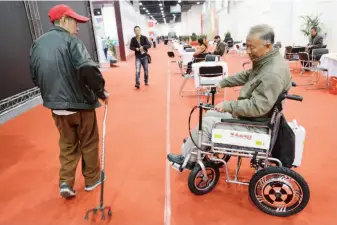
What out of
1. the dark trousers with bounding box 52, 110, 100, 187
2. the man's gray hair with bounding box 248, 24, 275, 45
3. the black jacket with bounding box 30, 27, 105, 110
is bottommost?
the dark trousers with bounding box 52, 110, 100, 187

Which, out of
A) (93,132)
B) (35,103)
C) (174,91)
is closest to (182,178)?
(93,132)

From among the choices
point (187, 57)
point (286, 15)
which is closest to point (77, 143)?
point (187, 57)

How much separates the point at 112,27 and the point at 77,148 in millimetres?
12478

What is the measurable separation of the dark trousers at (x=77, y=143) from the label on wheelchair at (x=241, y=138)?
105 centimetres

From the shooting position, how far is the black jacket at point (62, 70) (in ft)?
6.07

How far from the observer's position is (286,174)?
1817 mm

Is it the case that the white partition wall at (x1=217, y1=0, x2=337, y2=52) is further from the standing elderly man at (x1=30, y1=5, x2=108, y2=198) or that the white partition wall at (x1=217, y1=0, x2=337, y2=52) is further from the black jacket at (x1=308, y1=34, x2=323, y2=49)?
the standing elderly man at (x1=30, y1=5, x2=108, y2=198)

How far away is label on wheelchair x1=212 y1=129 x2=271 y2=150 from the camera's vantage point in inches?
71.0

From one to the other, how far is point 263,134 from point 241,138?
0.15 metres

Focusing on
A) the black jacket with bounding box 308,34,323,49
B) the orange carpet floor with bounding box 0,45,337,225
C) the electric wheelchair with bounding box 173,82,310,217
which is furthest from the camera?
the black jacket with bounding box 308,34,323,49

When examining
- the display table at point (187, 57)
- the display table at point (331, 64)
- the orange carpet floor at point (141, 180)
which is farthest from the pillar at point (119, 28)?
the display table at point (331, 64)

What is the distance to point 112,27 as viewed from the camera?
13531 mm

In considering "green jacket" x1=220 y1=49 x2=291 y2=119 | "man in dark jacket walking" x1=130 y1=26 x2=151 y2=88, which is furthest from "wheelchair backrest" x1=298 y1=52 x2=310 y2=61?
"green jacket" x1=220 y1=49 x2=291 y2=119

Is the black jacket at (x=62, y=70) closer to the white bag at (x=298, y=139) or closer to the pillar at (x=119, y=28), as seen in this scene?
the white bag at (x=298, y=139)
